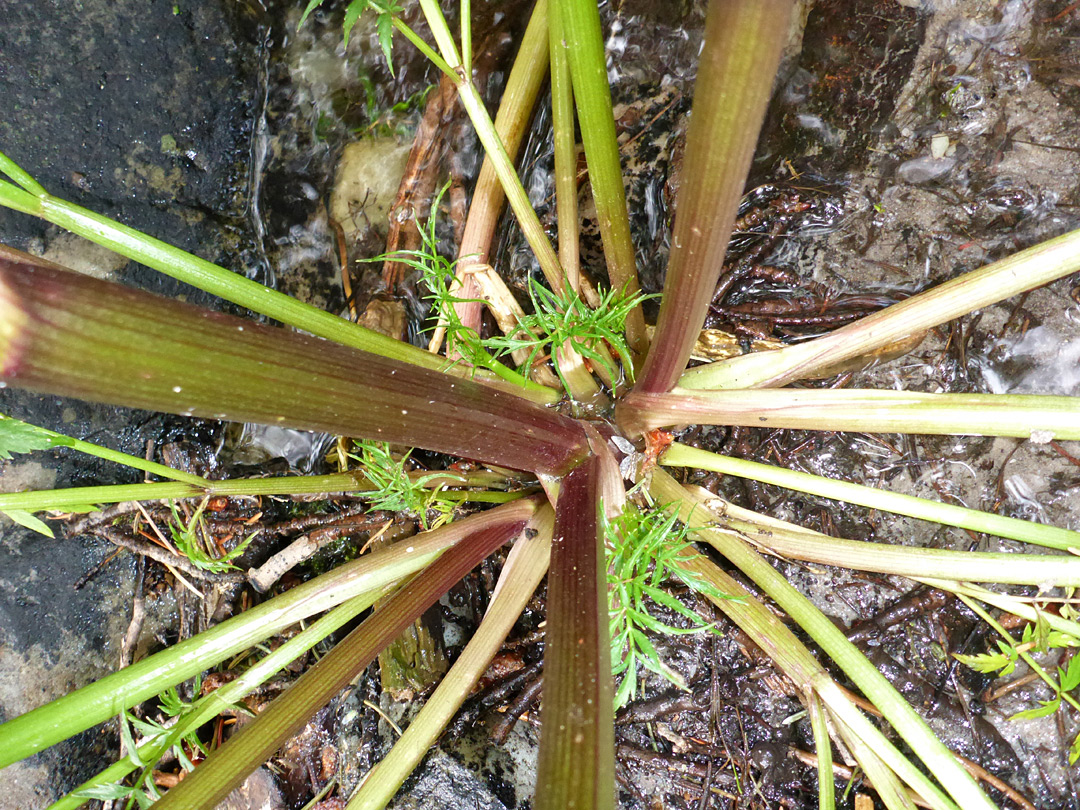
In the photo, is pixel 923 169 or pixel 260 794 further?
pixel 260 794

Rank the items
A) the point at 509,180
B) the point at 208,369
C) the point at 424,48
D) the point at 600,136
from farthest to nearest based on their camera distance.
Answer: the point at 509,180 < the point at 600,136 < the point at 424,48 < the point at 208,369

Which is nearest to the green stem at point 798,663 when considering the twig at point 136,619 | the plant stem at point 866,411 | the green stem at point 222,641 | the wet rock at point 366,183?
the plant stem at point 866,411

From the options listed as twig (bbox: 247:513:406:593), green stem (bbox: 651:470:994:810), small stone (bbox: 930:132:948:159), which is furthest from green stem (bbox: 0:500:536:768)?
small stone (bbox: 930:132:948:159)

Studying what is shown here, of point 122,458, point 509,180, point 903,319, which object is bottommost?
point 122,458

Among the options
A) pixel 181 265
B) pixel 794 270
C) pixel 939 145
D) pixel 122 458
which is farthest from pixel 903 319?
pixel 122 458

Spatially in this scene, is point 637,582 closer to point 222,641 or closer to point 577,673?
point 577,673
